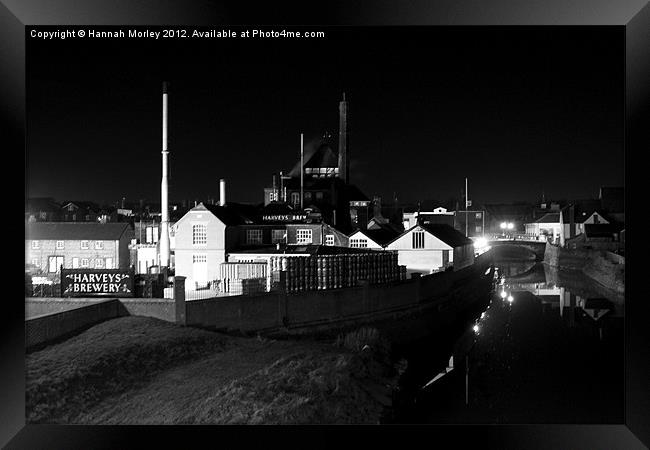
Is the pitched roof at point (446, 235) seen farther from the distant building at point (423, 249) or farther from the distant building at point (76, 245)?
the distant building at point (76, 245)

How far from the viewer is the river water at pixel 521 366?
1297 centimetres

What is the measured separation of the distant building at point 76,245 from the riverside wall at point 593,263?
29.0m

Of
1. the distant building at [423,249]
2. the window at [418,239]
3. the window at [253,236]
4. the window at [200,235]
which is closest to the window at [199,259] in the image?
the window at [200,235]

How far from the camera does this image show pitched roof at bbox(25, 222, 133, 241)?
26688mm

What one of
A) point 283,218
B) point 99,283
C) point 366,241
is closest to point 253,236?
point 283,218

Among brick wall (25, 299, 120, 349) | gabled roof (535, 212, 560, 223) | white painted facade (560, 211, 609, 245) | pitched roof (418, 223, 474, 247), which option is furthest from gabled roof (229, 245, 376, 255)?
gabled roof (535, 212, 560, 223)

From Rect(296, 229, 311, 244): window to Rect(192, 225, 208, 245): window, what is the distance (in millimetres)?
5186

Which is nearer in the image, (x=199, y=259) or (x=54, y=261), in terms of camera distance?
(x=199, y=259)

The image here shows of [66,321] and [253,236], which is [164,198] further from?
[66,321]

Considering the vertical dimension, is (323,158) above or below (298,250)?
above

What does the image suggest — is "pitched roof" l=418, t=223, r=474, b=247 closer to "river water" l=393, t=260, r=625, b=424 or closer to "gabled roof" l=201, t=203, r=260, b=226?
"river water" l=393, t=260, r=625, b=424

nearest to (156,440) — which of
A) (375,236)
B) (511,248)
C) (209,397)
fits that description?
(209,397)

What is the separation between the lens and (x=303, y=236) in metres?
26.7

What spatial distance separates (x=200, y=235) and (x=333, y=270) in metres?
6.27
